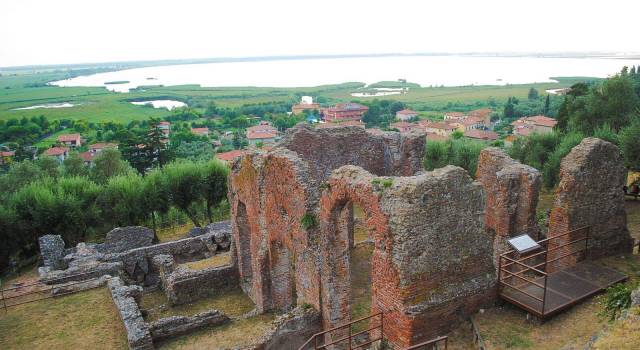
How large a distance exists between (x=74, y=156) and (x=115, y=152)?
3967 mm

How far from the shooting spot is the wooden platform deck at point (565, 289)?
11.2m

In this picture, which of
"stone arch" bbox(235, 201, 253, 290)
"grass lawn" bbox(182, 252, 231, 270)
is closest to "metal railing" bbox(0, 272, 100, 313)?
"grass lawn" bbox(182, 252, 231, 270)

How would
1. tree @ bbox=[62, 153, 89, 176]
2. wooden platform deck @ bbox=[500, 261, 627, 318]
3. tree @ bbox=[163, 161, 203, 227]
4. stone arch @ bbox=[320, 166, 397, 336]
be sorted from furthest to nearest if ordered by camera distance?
1. tree @ bbox=[62, 153, 89, 176]
2. tree @ bbox=[163, 161, 203, 227]
3. stone arch @ bbox=[320, 166, 397, 336]
4. wooden platform deck @ bbox=[500, 261, 627, 318]

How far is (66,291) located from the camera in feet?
61.1

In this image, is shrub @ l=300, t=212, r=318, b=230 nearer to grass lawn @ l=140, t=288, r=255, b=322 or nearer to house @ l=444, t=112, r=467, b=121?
grass lawn @ l=140, t=288, r=255, b=322

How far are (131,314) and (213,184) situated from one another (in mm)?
16037

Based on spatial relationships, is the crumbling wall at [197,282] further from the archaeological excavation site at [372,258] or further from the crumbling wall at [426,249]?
the crumbling wall at [426,249]

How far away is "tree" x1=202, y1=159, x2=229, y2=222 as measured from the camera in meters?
30.8

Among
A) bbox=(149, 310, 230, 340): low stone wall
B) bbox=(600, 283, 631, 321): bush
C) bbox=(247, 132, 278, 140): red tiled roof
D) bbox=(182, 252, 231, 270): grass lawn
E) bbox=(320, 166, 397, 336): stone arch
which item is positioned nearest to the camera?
bbox=(600, 283, 631, 321): bush

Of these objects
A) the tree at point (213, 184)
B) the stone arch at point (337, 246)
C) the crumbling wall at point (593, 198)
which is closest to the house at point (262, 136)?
the tree at point (213, 184)

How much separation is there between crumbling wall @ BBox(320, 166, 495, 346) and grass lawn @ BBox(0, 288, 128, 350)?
934 centimetres

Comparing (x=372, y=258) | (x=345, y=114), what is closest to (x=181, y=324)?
(x=372, y=258)

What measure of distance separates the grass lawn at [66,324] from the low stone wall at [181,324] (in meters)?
1.08

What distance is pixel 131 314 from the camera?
51.1 ft
